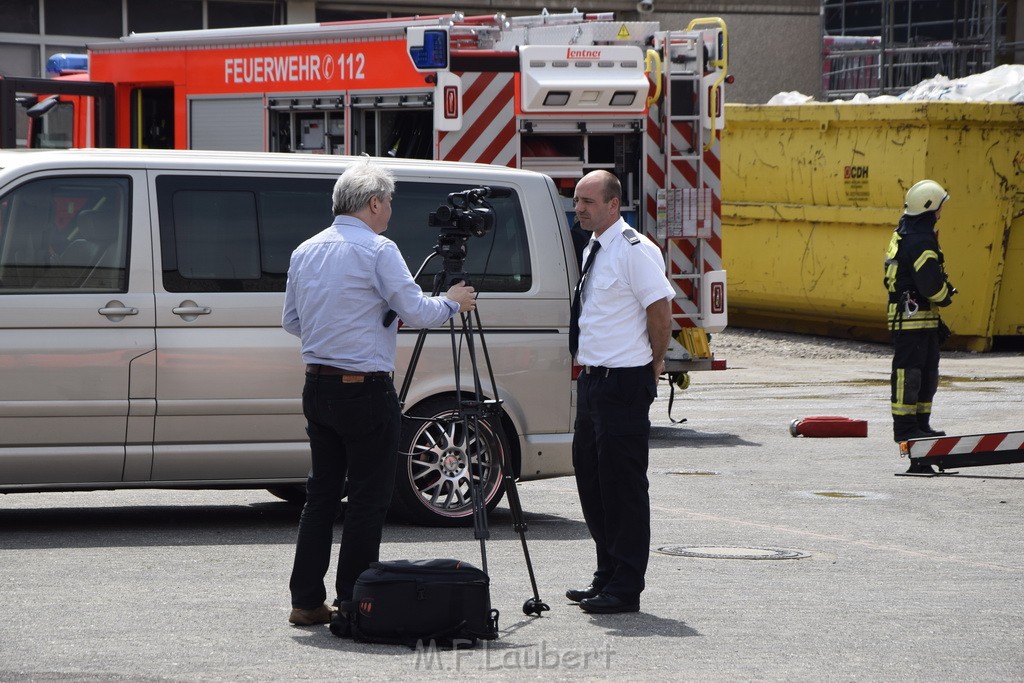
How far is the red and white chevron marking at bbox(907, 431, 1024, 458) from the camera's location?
10.9 m

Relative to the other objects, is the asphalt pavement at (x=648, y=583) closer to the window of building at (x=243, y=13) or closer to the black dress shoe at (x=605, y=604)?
the black dress shoe at (x=605, y=604)

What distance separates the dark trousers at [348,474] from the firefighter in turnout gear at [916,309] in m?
6.33

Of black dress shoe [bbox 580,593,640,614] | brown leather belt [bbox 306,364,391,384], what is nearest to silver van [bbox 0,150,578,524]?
black dress shoe [bbox 580,593,640,614]

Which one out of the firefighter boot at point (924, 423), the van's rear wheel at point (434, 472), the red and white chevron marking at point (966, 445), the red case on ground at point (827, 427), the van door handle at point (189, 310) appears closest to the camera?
the van door handle at point (189, 310)

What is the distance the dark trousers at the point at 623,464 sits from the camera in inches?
267

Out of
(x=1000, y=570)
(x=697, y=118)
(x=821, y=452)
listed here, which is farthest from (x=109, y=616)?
(x=697, y=118)

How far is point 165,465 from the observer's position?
27.5 ft

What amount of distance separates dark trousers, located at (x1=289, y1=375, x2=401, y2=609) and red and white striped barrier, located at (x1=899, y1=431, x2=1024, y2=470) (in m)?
5.67

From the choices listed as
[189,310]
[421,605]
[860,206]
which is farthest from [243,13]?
[421,605]

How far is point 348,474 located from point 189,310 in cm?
232

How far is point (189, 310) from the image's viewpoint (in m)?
8.40

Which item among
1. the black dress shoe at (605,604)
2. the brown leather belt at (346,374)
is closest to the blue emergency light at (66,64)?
the brown leather belt at (346,374)

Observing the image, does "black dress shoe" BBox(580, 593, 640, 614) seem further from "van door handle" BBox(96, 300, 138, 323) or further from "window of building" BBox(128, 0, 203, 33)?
"window of building" BBox(128, 0, 203, 33)

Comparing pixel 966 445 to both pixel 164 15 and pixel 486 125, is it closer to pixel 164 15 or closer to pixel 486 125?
pixel 486 125
